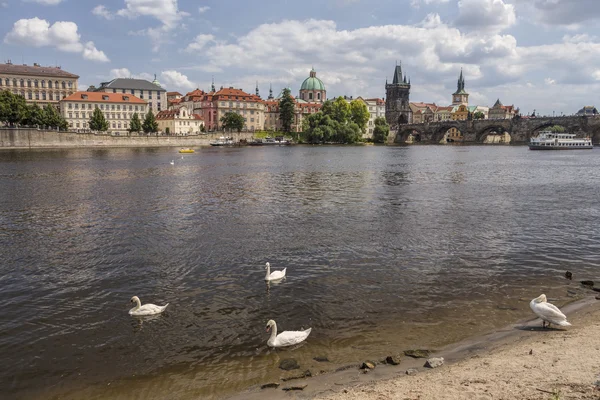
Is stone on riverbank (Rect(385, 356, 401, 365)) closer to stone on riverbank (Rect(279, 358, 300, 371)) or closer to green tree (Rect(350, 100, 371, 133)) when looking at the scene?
stone on riverbank (Rect(279, 358, 300, 371))

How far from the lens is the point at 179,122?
163 metres

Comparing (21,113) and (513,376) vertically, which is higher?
(21,113)

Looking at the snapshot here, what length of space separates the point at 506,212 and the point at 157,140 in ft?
413

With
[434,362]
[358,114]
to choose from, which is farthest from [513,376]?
[358,114]

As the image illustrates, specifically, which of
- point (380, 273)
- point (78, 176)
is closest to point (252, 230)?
point (380, 273)

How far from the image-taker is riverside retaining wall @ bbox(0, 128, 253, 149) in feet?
344

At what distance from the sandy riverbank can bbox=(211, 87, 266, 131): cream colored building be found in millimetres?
173062

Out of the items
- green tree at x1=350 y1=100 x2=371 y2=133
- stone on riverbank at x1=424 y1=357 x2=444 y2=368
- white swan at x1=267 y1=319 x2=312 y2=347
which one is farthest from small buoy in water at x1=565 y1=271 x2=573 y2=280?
green tree at x1=350 y1=100 x2=371 y2=133

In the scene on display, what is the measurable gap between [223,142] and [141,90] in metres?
49.2

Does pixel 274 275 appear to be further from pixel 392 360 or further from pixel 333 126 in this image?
pixel 333 126

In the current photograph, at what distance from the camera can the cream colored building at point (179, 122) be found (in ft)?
531

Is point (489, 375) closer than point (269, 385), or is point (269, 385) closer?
point (489, 375)

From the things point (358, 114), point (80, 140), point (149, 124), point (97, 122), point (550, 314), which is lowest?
point (550, 314)

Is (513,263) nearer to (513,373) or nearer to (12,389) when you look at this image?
(513,373)
